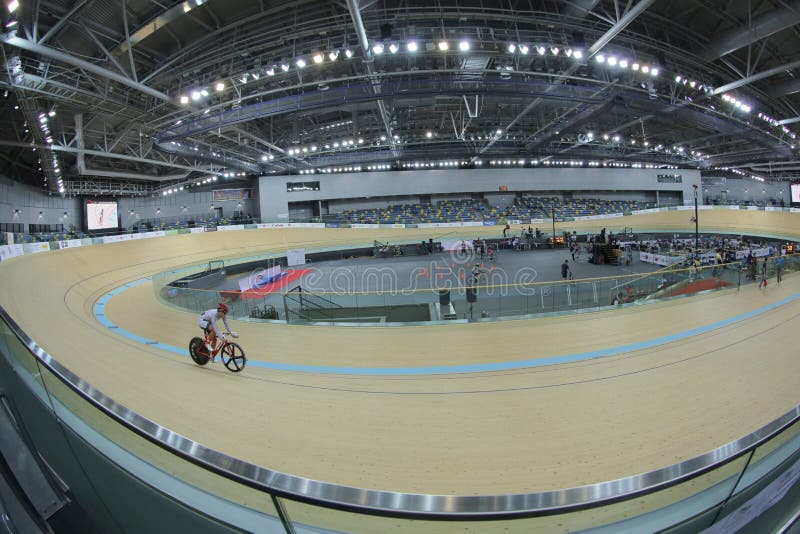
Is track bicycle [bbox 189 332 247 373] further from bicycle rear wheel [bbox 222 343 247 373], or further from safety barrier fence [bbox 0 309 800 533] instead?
safety barrier fence [bbox 0 309 800 533]

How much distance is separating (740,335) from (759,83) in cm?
1791

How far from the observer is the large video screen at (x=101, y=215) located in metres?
29.8

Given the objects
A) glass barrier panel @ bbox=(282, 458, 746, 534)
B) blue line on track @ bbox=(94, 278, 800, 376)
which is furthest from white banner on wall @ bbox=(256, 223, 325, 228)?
glass barrier panel @ bbox=(282, 458, 746, 534)

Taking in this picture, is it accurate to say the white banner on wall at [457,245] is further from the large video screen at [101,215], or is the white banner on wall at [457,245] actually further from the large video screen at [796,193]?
the large video screen at [796,193]

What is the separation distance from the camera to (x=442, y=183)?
104ft

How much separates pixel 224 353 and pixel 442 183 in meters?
29.6

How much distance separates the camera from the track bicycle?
4.67 m

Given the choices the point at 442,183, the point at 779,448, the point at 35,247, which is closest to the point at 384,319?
the point at 779,448

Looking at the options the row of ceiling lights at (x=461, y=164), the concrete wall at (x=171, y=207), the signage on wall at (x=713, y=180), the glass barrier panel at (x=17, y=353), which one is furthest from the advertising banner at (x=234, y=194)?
the signage on wall at (x=713, y=180)

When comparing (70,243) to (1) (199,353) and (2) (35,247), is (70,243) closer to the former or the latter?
(2) (35,247)

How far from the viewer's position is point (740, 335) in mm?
5535

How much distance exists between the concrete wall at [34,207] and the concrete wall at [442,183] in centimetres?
1646

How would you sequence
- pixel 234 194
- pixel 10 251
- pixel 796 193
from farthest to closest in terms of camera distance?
pixel 796 193 < pixel 234 194 < pixel 10 251

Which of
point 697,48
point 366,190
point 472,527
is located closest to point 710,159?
point 697,48
